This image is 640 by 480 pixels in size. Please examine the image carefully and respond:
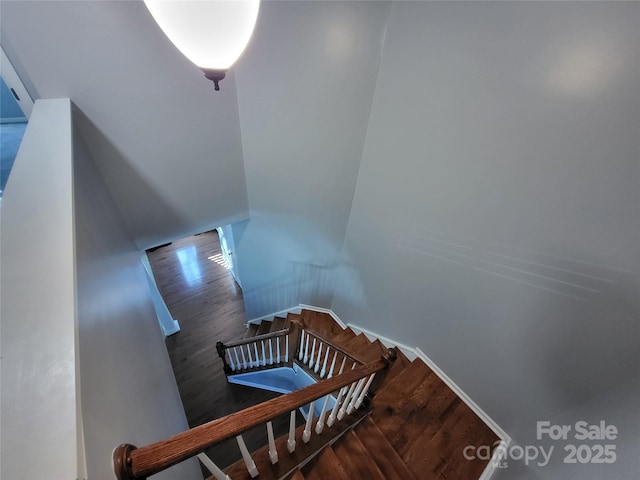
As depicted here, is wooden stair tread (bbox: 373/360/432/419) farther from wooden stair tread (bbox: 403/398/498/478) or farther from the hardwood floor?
the hardwood floor

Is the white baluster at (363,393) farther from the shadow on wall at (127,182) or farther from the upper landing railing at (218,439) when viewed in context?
the shadow on wall at (127,182)

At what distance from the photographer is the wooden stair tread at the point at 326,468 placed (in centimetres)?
131

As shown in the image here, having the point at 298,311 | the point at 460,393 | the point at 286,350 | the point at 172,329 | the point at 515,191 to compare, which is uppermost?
the point at 172,329

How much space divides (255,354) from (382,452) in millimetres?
2065

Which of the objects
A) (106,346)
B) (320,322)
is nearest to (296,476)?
(106,346)

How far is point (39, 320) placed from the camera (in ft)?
2.04

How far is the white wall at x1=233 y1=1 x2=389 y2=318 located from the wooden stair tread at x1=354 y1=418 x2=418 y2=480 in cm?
184

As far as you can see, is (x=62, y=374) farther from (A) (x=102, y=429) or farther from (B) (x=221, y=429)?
(B) (x=221, y=429)

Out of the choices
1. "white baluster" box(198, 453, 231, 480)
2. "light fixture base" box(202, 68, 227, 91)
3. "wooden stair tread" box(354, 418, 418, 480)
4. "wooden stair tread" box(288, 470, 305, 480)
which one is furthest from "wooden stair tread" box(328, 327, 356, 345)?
"light fixture base" box(202, 68, 227, 91)

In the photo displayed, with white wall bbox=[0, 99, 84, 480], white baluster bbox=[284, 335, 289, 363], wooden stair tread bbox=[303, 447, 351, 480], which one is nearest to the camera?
white wall bbox=[0, 99, 84, 480]

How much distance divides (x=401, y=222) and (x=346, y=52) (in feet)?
4.71

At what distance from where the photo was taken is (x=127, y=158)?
5.43ft

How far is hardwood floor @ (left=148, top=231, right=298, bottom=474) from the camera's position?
3273mm

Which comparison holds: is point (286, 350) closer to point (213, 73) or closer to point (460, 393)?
point (460, 393)
